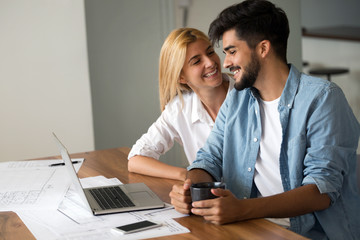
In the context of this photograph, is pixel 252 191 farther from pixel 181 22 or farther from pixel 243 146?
pixel 181 22

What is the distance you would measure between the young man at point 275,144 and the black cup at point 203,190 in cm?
2

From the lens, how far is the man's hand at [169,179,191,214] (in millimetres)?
1400

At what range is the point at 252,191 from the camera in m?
1.74

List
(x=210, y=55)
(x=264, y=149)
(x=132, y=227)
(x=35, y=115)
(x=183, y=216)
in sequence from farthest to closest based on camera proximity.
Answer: (x=35, y=115) < (x=210, y=55) < (x=264, y=149) < (x=183, y=216) < (x=132, y=227)

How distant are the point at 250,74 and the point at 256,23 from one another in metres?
0.19

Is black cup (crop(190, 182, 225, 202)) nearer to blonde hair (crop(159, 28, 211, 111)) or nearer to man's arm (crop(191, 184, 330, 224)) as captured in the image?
man's arm (crop(191, 184, 330, 224))

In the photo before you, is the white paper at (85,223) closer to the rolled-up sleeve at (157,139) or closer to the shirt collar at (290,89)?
the shirt collar at (290,89)

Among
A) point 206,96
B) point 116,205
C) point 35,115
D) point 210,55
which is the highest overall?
point 210,55

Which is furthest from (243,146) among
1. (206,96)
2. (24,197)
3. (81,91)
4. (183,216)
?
(81,91)

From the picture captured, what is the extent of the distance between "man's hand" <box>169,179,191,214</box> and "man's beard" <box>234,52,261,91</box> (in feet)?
1.47

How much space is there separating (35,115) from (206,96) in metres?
2.01

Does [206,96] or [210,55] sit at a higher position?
[210,55]

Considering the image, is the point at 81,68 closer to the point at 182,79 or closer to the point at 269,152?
the point at 182,79

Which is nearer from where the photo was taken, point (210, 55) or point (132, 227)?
point (132, 227)
